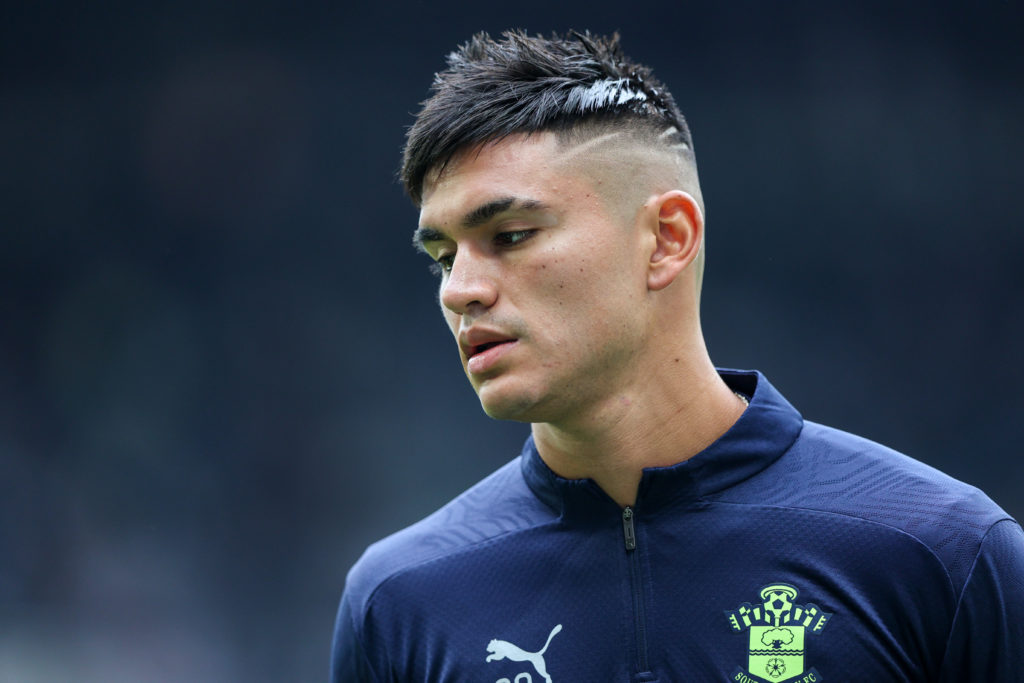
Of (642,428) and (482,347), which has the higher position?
(482,347)

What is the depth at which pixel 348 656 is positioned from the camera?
195cm

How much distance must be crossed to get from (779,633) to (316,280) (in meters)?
4.33

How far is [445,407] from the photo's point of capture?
575 cm

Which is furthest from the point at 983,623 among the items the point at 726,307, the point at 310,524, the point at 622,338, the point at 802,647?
the point at 310,524

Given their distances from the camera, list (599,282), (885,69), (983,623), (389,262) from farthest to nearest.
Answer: (389,262)
(885,69)
(599,282)
(983,623)

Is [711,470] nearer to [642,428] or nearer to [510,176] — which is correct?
[642,428]

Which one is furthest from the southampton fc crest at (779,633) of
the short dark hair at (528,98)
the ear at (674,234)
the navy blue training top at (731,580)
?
the short dark hair at (528,98)

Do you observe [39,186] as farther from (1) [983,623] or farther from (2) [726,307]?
(1) [983,623]

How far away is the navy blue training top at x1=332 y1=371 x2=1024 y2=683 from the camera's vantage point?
61.9 inches

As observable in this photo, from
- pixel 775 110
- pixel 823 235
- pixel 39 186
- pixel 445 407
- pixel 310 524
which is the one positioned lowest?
pixel 310 524

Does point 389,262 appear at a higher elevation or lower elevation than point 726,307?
higher

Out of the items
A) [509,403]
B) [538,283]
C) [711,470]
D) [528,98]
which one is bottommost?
[711,470]

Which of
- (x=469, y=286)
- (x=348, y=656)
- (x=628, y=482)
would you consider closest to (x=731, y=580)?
(x=628, y=482)

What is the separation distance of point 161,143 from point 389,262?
1.36m
